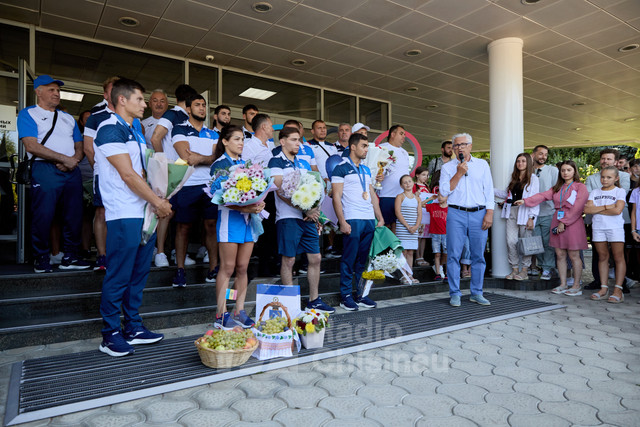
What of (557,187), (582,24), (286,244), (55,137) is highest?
(582,24)

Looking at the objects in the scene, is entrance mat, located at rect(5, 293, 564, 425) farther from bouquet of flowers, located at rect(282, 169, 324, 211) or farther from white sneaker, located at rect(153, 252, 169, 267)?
white sneaker, located at rect(153, 252, 169, 267)

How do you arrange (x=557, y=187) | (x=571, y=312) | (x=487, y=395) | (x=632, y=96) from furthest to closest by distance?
(x=632, y=96) → (x=557, y=187) → (x=571, y=312) → (x=487, y=395)

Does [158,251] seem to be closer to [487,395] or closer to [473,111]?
[487,395]

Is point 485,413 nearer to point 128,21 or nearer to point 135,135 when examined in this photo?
point 135,135

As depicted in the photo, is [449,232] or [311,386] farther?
[449,232]

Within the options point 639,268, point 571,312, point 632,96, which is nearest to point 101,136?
point 571,312

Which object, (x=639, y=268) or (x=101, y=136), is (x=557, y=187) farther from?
(x=101, y=136)

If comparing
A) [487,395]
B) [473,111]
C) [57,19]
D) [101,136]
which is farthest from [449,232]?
[473,111]

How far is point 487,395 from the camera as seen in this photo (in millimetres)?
2406

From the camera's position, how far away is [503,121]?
21.4 feet

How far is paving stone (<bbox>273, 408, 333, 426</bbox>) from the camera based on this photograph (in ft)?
6.85

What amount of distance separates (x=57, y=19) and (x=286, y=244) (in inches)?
189

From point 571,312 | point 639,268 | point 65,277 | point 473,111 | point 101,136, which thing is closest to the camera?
point 101,136

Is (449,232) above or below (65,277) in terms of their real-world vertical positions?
above
